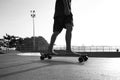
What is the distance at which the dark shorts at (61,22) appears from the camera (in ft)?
22.3

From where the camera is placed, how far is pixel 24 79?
2893 mm

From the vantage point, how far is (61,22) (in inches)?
273

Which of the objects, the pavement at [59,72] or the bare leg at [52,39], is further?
the bare leg at [52,39]

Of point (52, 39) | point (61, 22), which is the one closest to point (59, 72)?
point (61, 22)

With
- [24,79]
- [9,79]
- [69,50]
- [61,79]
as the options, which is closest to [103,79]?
[61,79]

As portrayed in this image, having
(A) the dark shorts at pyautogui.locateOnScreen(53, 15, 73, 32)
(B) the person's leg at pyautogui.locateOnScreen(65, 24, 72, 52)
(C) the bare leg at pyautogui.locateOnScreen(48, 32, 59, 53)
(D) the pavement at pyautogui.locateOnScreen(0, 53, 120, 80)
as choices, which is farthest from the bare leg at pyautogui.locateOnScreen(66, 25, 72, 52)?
(D) the pavement at pyautogui.locateOnScreen(0, 53, 120, 80)

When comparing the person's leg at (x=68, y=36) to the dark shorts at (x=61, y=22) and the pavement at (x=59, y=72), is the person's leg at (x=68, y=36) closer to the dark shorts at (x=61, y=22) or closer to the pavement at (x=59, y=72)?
the dark shorts at (x=61, y=22)

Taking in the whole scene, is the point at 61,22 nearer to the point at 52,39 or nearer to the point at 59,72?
the point at 52,39

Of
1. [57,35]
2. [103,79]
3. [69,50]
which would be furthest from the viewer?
[57,35]

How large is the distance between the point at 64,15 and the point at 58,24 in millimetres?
362

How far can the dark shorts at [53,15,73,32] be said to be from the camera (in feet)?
22.3

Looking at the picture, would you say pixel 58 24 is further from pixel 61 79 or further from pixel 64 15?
pixel 61 79

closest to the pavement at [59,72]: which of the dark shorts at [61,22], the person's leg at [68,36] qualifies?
the person's leg at [68,36]

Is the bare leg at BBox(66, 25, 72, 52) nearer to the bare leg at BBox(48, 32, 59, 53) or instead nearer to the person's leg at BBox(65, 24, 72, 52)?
the person's leg at BBox(65, 24, 72, 52)
